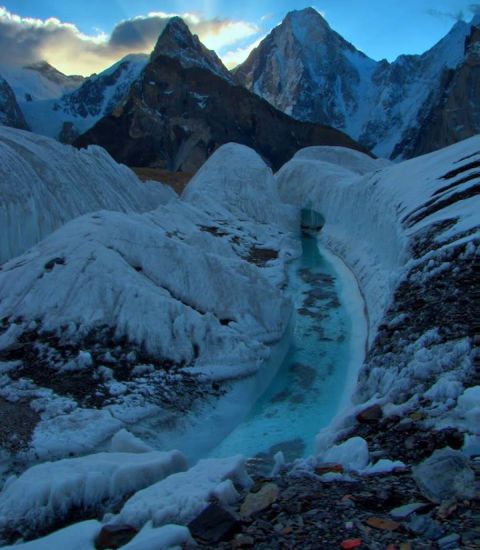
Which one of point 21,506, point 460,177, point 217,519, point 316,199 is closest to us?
point 217,519

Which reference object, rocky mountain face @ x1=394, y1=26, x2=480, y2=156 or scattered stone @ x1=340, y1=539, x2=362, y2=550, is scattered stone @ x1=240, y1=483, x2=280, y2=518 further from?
rocky mountain face @ x1=394, y1=26, x2=480, y2=156

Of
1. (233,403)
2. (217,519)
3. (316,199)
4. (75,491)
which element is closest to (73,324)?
(233,403)

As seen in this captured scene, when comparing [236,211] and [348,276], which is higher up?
[236,211]

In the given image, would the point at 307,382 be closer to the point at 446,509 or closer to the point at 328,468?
the point at 328,468

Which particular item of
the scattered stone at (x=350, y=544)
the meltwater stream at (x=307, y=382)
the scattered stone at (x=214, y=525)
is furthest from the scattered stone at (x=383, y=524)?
the meltwater stream at (x=307, y=382)

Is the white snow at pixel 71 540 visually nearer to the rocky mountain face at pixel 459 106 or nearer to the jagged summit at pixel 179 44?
the jagged summit at pixel 179 44

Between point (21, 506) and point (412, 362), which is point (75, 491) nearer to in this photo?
point (21, 506)

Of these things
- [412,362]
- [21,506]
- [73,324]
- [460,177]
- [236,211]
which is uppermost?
[236,211]
